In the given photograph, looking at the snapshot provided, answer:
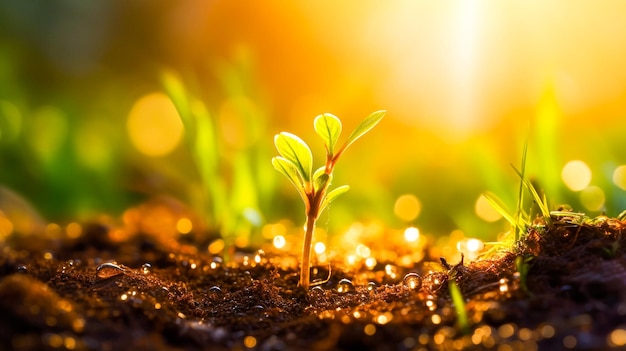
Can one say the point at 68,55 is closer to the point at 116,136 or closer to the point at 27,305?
the point at 116,136

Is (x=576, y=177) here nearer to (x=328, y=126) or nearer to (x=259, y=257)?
(x=259, y=257)

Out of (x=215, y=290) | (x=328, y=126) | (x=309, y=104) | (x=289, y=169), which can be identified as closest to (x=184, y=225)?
(x=215, y=290)

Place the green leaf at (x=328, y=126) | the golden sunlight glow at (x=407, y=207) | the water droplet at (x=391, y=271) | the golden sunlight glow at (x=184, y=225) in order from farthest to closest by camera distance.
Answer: the golden sunlight glow at (x=407, y=207) → the golden sunlight glow at (x=184, y=225) → the water droplet at (x=391, y=271) → the green leaf at (x=328, y=126)

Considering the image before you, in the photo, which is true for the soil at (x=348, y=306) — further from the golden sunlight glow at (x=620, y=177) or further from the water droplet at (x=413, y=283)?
the golden sunlight glow at (x=620, y=177)

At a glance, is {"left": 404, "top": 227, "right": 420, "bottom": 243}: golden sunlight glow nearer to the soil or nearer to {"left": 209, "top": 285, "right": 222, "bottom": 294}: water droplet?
the soil

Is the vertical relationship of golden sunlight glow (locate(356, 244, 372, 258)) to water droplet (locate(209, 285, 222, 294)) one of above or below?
above

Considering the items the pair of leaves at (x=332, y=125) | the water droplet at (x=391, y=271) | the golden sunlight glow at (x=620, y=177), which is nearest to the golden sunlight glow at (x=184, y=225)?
the water droplet at (x=391, y=271)

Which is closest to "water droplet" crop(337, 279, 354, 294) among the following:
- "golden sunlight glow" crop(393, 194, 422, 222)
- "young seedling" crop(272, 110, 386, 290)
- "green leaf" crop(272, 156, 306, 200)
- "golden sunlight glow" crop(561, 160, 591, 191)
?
"young seedling" crop(272, 110, 386, 290)
